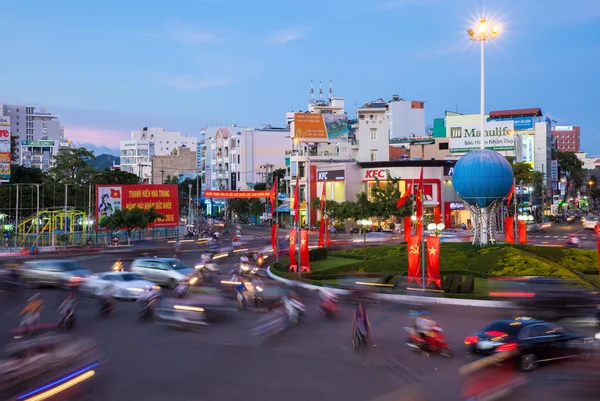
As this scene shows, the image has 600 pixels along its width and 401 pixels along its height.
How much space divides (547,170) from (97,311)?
104431 mm

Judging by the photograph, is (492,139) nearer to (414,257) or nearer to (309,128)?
(309,128)

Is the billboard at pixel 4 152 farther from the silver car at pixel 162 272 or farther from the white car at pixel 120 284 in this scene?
the white car at pixel 120 284

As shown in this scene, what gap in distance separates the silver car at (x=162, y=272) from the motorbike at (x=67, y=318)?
375 inches

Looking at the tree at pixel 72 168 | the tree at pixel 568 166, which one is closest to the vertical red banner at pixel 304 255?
the tree at pixel 72 168

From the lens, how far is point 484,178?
37219mm

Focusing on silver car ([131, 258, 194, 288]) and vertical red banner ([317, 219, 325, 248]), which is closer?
silver car ([131, 258, 194, 288])

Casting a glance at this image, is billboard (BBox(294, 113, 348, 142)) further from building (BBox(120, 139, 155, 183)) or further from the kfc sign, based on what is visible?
building (BBox(120, 139, 155, 183))

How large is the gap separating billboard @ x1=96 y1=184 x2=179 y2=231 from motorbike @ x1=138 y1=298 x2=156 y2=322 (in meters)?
38.7

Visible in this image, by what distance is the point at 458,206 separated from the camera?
Result: 80.9 metres

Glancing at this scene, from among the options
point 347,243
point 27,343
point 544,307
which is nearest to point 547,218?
point 347,243

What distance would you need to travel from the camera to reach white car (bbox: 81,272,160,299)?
25905mm

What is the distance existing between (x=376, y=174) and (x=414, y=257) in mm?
52452

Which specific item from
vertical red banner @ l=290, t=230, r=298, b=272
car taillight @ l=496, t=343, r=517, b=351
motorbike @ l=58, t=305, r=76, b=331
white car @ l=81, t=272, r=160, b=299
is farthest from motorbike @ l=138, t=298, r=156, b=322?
vertical red banner @ l=290, t=230, r=298, b=272

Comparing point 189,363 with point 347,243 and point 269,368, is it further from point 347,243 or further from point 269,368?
point 347,243
